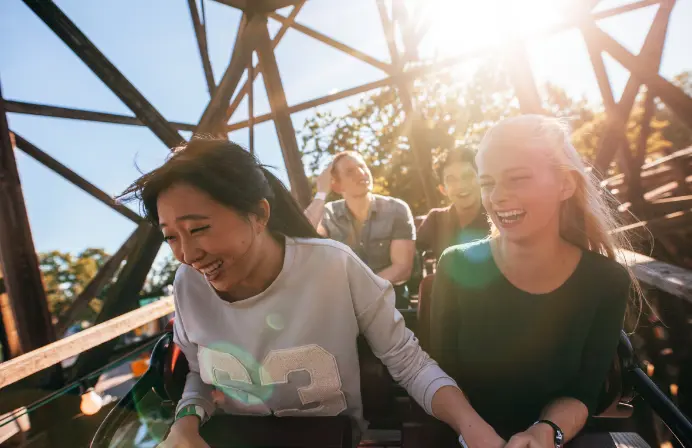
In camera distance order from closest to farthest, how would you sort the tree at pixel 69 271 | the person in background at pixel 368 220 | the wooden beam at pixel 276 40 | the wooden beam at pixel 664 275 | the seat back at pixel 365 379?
the seat back at pixel 365 379
the wooden beam at pixel 664 275
the person in background at pixel 368 220
the wooden beam at pixel 276 40
the tree at pixel 69 271

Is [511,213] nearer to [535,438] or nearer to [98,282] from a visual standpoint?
[535,438]

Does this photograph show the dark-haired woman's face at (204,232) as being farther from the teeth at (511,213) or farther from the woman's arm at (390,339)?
the teeth at (511,213)

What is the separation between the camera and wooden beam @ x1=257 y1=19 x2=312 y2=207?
3.48 metres

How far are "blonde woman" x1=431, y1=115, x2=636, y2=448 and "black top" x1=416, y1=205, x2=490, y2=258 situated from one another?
4.24 ft

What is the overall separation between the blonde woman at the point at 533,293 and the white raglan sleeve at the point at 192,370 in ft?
2.61

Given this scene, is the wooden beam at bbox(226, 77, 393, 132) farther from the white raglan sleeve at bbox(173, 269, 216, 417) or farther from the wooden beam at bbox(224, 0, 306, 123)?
the white raglan sleeve at bbox(173, 269, 216, 417)

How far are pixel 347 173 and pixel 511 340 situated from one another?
77.7 inches

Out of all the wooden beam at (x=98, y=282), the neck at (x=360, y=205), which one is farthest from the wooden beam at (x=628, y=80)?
the wooden beam at (x=98, y=282)

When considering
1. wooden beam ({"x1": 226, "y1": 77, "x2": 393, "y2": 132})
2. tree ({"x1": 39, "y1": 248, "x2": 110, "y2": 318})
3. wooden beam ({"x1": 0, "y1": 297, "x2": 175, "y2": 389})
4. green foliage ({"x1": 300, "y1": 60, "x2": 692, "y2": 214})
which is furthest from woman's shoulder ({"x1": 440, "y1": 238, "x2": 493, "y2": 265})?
tree ({"x1": 39, "y1": 248, "x2": 110, "y2": 318})

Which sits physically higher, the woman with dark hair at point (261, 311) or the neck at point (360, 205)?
the neck at point (360, 205)

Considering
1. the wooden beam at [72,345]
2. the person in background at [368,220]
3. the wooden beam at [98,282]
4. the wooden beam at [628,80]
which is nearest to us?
the wooden beam at [72,345]

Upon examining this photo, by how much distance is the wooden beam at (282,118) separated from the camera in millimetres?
3477

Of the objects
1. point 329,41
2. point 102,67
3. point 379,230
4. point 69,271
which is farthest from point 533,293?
point 69,271

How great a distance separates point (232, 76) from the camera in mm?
2807
